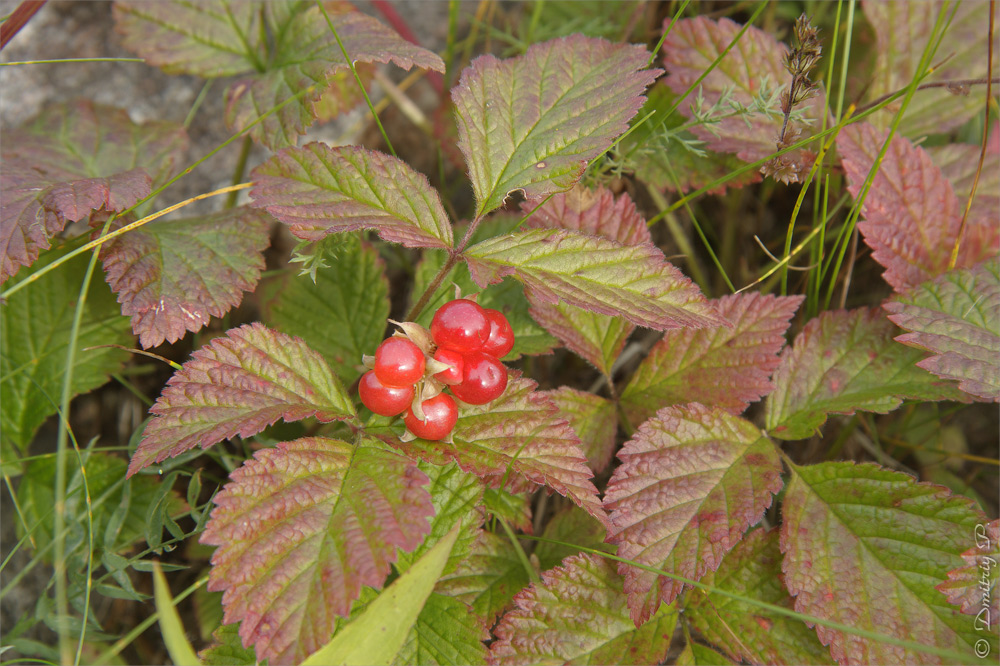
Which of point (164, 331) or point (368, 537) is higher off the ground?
point (164, 331)

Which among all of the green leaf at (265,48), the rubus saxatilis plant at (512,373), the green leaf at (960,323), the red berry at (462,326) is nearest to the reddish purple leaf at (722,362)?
the rubus saxatilis plant at (512,373)

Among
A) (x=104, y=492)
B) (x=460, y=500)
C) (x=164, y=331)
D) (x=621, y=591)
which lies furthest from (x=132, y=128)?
(x=621, y=591)

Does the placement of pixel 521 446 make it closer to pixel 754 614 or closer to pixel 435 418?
pixel 435 418

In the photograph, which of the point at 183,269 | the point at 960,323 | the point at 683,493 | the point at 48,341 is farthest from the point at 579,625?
the point at 48,341

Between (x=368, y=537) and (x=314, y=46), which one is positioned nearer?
(x=368, y=537)

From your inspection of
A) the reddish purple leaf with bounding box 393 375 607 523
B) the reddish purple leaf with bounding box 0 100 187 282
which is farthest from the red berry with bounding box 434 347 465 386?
the reddish purple leaf with bounding box 0 100 187 282

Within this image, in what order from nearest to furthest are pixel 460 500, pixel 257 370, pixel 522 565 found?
1. pixel 257 370
2. pixel 460 500
3. pixel 522 565

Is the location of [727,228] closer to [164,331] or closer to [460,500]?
[460,500]
